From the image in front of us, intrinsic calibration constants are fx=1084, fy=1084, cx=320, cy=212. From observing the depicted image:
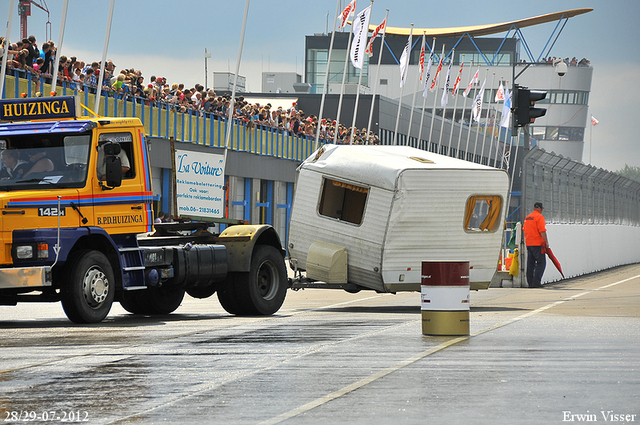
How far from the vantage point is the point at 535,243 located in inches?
1056

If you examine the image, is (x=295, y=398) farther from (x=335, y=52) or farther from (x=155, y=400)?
(x=335, y=52)

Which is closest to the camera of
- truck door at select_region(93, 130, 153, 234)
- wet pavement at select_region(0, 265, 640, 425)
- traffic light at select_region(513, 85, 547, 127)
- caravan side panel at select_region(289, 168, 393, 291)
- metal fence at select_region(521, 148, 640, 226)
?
wet pavement at select_region(0, 265, 640, 425)

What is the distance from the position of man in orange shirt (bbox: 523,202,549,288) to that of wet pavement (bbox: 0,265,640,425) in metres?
10.4

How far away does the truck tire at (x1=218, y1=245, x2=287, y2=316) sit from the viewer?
17.1 meters

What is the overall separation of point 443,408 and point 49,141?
8.78 m

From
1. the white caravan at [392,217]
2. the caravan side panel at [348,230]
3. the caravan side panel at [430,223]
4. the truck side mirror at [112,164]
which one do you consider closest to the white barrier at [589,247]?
the white caravan at [392,217]

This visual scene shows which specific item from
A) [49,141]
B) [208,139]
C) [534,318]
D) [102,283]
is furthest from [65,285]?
[208,139]

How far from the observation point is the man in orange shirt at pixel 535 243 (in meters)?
26.8

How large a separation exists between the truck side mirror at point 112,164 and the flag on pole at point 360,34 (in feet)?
88.5

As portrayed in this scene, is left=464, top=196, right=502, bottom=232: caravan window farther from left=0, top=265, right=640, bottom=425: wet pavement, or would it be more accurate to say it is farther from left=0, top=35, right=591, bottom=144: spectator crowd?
left=0, top=35, right=591, bottom=144: spectator crowd

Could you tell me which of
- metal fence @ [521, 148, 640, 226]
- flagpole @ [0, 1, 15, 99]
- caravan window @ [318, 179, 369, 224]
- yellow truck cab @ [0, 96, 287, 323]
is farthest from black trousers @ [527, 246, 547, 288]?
flagpole @ [0, 1, 15, 99]

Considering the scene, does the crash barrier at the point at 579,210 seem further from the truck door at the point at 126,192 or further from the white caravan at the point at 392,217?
the truck door at the point at 126,192

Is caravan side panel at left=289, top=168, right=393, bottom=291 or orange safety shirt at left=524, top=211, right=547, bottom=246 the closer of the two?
caravan side panel at left=289, top=168, right=393, bottom=291

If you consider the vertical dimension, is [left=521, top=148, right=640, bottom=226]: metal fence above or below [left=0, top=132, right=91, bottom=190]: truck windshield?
above
